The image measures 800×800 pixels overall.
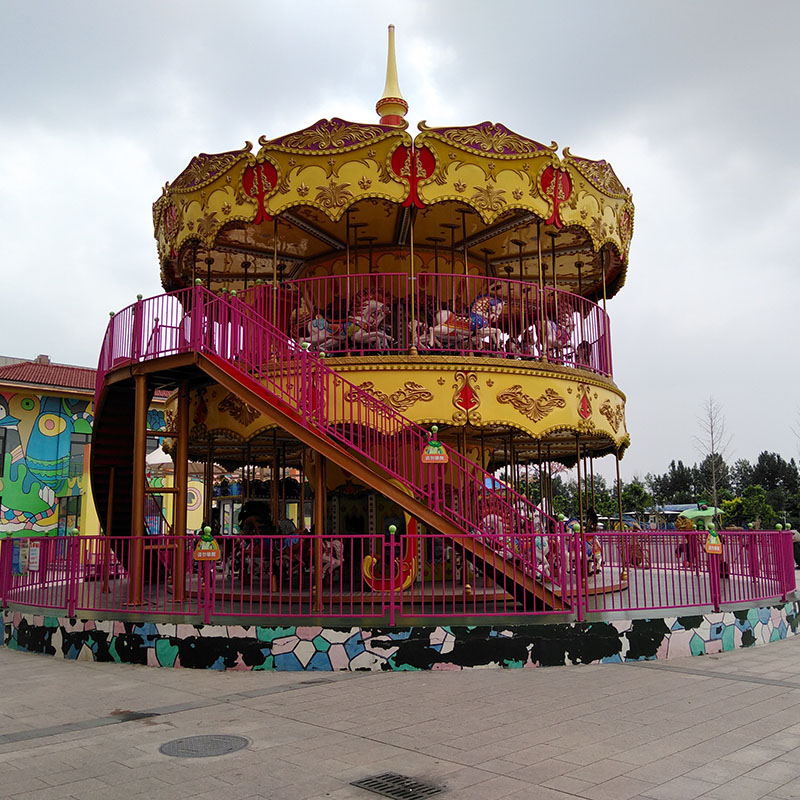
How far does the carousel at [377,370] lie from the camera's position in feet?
36.1

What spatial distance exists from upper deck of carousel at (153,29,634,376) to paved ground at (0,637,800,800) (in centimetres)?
584

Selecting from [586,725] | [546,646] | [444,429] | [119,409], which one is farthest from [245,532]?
[586,725]

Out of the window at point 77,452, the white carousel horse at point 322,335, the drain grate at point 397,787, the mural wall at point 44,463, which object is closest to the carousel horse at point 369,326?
the white carousel horse at point 322,335

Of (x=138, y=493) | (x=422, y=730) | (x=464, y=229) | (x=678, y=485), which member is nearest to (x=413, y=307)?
(x=464, y=229)

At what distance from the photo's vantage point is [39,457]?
32125 millimetres

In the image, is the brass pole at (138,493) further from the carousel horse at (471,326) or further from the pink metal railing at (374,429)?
the carousel horse at (471,326)

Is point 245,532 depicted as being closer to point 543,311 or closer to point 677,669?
point 543,311

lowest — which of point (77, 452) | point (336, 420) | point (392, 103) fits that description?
point (336, 420)

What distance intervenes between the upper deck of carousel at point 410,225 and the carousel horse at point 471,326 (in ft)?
0.12

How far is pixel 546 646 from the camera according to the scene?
10055mm

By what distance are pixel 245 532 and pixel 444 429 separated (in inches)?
193

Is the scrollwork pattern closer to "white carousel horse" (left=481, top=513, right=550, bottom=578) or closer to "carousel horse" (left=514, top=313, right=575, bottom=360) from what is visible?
"carousel horse" (left=514, top=313, right=575, bottom=360)

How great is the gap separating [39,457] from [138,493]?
74.5 ft

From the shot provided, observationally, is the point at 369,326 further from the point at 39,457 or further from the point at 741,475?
the point at 741,475
